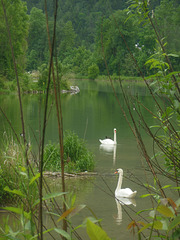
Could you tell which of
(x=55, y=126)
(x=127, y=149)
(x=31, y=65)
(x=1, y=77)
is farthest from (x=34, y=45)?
(x=127, y=149)

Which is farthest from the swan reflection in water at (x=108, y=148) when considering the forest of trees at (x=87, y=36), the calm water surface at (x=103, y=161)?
the forest of trees at (x=87, y=36)

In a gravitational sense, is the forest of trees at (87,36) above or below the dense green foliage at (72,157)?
above

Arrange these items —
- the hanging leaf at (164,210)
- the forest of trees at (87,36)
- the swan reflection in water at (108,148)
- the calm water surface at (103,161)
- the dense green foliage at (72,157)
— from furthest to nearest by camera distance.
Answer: the swan reflection in water at (108,148) → the dense green foliage at (72,157) → the calm water surface at (103,161) → the forest of trees at (87,36) → the hanging leaf at (164,210)

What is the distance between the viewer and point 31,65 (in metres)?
62.6

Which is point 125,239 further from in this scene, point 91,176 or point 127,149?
point 127,149

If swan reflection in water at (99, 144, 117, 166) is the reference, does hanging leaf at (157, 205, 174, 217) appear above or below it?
above

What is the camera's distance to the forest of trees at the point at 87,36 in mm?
4184

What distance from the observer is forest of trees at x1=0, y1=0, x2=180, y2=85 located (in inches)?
165

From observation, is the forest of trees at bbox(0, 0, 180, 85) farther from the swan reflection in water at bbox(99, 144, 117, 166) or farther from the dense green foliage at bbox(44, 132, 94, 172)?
the swan reflection in water at bbox(99, 144, 117, 166)

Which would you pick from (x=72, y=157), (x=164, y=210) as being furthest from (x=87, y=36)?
(x=164, y=210)

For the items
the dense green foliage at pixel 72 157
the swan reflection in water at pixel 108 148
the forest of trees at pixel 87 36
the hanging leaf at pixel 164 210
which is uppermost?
the forest of trees at pixel 87 36

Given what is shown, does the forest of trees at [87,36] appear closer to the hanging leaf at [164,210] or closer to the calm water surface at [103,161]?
the calm water surface at [103,161]

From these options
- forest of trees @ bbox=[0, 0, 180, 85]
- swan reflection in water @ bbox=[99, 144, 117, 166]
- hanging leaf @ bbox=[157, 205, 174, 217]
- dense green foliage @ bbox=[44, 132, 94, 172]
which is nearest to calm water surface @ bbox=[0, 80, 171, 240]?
swan reflection in water @ bbox=[99, 144, 117, 166]

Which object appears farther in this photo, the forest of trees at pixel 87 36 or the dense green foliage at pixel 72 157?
the dense green foliage at pixel 72 157
